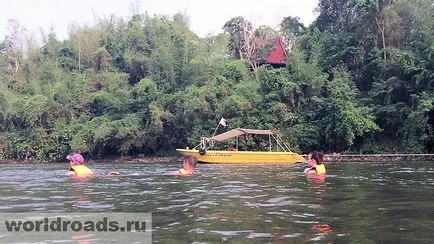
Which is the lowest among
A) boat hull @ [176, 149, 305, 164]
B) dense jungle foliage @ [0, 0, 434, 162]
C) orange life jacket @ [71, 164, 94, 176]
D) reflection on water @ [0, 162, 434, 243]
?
reflection on water @ [0, 162, 434, 243]

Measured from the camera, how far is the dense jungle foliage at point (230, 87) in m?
29.7

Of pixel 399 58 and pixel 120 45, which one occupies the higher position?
pixel 120 45

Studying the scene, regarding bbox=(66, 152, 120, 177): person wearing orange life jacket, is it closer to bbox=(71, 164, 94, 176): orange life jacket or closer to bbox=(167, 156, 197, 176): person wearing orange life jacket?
bbox=(71, 164, 94, 176): orange life jacket

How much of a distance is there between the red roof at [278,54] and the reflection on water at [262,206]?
24219mm

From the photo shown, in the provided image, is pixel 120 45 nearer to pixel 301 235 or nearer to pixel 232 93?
pixel 232 93

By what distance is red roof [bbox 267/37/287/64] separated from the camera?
37.5 meters

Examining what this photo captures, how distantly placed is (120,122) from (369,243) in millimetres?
29259

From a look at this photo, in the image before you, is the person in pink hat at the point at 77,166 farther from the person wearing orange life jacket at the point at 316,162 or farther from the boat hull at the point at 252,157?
the boat hull at the point at 252,157

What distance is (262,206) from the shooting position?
866 cm

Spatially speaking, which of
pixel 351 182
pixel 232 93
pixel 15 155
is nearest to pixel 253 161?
pixel 232 93

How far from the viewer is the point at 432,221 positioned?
6.91 metres

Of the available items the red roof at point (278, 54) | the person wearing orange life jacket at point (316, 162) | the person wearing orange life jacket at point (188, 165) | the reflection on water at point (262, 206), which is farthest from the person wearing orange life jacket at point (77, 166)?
the red roof at point (278, 54)

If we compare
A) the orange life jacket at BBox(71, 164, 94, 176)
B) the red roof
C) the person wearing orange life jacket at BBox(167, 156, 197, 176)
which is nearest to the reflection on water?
the person wearing orange life jacket at BBox(167, 156, 197, 176)

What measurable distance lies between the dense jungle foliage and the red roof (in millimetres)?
1236
